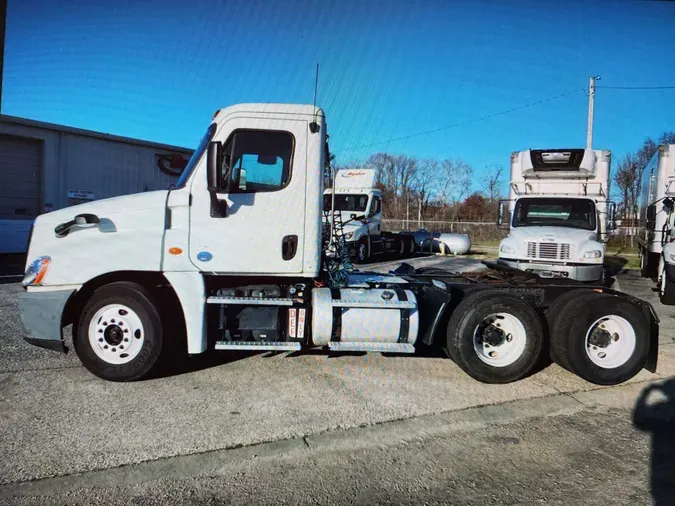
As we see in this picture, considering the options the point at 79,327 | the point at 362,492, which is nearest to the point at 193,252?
the point at 79,327

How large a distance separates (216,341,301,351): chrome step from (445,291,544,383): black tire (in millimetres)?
1761

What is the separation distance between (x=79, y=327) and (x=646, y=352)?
6.19 metres

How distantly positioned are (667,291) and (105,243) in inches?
460

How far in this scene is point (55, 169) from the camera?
19.5 meters

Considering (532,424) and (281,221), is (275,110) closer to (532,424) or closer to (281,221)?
(281,221)

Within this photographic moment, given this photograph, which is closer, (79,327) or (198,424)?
(198,424)

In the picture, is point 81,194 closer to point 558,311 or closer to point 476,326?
point 476,326

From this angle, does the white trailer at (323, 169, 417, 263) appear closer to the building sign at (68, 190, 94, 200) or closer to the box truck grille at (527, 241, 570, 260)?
the box truck grille at (527, 241, 570, 260)

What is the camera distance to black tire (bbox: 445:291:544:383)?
17.7 ft

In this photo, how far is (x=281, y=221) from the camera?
209 inches

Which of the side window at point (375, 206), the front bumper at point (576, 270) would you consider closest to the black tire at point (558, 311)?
the front bumper at point (576, 270)

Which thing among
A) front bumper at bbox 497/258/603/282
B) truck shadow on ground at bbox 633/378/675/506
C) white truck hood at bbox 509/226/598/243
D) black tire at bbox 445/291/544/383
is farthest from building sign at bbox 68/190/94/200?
truck shadow on ground at bbox 633/378/675/506

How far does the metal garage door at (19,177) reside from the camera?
1852cm

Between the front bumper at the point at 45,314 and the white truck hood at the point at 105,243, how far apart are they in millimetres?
150
